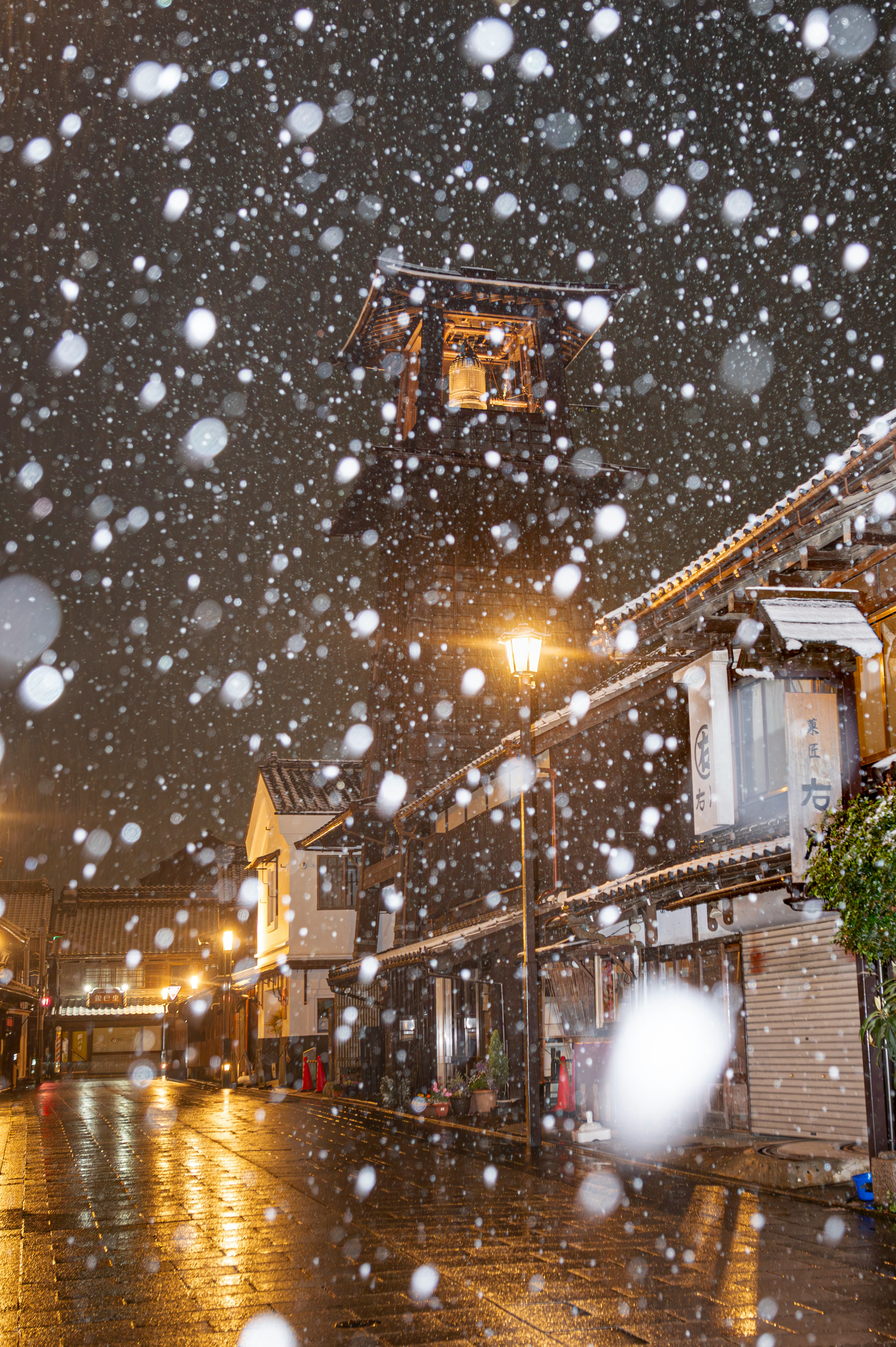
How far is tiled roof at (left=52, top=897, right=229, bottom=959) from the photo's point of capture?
66.8m

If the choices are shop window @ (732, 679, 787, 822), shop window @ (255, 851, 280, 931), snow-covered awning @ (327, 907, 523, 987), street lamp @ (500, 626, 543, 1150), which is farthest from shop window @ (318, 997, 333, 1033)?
shop window @ (732, 679, 787, 822)

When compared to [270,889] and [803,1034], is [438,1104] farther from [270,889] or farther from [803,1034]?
[270,889]

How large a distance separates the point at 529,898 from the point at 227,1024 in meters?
33.4

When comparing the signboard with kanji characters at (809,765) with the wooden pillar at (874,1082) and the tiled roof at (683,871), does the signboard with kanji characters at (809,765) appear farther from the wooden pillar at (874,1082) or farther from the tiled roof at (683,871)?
the wooden pillar at (874,1082)

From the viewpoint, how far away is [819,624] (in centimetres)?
1238

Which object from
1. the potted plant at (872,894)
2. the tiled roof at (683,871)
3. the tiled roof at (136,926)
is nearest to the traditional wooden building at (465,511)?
the tiled roof at (683,871)

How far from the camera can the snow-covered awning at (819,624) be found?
478 inches

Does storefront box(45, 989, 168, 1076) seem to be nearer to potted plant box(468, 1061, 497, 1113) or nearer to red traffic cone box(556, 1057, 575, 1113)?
potted plant box(468, 1061, 497, 1113)

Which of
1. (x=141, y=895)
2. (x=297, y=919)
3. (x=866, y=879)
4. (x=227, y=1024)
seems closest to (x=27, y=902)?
(x=141, y=895)

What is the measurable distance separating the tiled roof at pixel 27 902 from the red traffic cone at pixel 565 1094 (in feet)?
176

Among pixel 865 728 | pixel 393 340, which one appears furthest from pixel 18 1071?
pixel 865 728

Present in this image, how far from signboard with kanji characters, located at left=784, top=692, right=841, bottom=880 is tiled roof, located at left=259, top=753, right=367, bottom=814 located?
27.0 metres

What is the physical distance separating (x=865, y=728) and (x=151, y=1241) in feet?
30.8

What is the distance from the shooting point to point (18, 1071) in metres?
50.2
